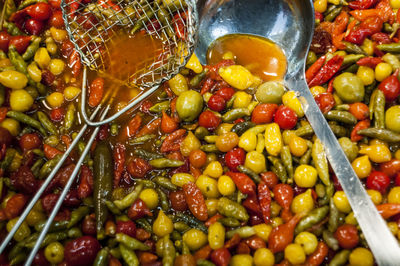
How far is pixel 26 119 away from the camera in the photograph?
4.39 m

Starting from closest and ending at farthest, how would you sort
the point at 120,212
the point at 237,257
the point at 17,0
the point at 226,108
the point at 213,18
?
the point at 237,257 < the point at 120,212 < the point at 226,108 < the point at 213,18 < the point at 17,0

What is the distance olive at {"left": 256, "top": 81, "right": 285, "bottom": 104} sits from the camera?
4.44m

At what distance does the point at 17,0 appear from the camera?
17.5ft

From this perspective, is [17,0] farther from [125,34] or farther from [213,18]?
[213,18]

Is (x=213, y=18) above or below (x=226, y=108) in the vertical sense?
above

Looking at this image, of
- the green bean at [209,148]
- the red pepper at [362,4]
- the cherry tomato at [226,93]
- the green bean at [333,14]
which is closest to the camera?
the green bean at [209,148]

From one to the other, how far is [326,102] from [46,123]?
3.64 m

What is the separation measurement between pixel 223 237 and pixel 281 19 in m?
3.11

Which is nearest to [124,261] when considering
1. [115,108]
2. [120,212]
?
[120,212]

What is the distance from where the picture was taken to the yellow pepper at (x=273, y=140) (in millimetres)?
4137

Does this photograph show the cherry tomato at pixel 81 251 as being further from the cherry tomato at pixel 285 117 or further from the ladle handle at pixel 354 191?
the ladle handle at pixel 354 191

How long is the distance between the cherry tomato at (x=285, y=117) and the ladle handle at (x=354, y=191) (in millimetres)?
168

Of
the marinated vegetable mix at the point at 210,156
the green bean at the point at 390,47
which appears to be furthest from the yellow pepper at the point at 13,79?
the green bean at the point at 390,47

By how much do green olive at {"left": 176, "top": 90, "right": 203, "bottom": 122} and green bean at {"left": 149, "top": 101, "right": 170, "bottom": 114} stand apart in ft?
0.78
